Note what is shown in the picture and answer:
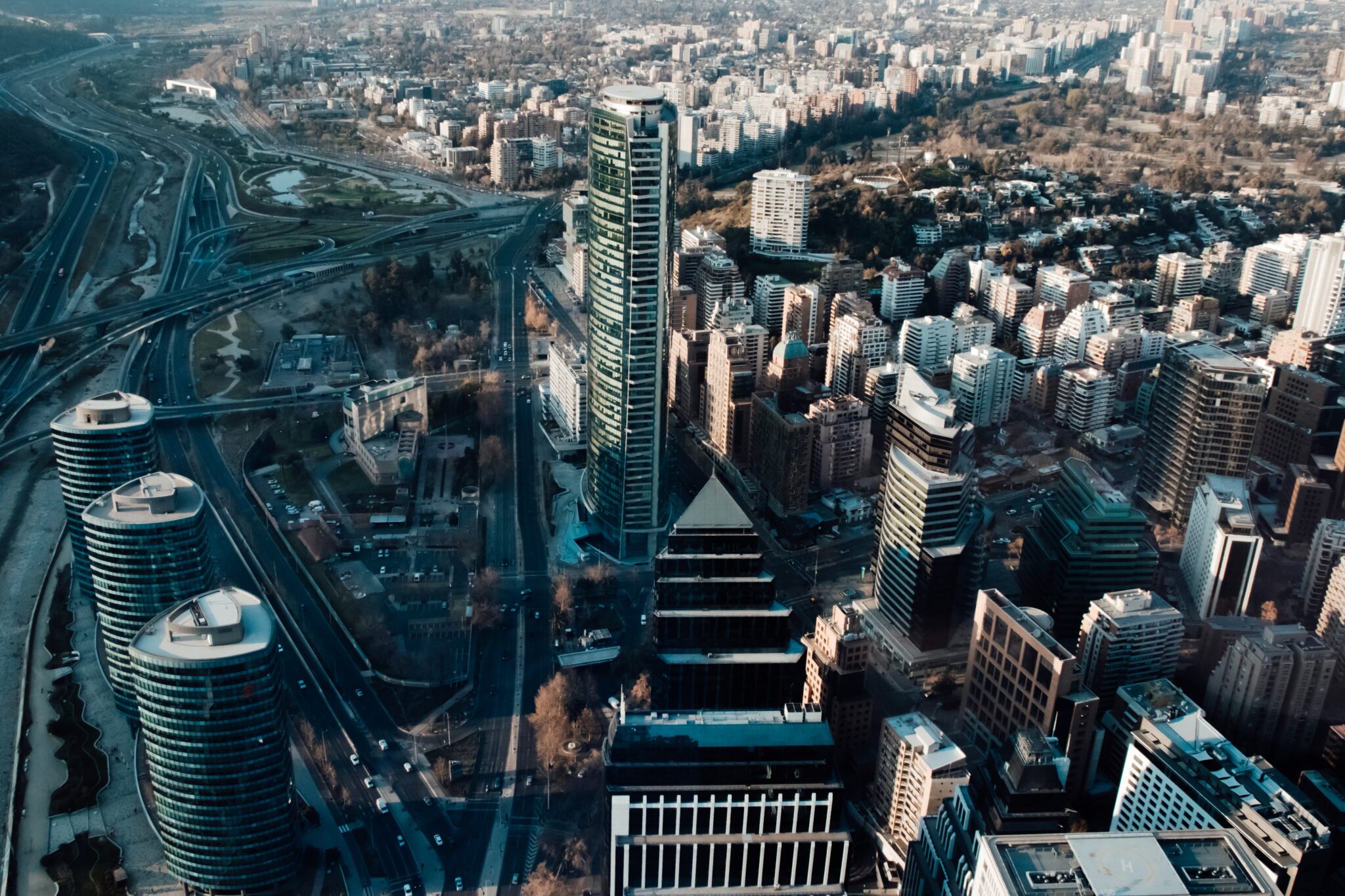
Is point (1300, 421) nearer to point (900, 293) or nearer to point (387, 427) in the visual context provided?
point (900, 293)

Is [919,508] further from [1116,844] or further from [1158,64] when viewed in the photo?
[1158,64]

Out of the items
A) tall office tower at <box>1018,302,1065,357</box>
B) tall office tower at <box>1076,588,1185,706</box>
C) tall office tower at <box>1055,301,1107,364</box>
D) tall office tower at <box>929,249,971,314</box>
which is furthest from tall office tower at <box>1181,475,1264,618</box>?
tall office tower at <box>929,249,971,314</box>

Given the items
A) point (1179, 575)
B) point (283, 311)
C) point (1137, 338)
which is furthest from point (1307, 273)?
point (283, 311)

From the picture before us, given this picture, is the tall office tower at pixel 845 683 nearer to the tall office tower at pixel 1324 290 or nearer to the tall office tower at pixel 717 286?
the tall office tower at pixel 717 286

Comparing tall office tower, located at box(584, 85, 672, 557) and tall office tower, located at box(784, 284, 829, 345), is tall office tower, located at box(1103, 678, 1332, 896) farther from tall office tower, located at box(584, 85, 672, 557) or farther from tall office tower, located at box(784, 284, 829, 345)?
tall office tower, located at box(784, 284, 829, 345)

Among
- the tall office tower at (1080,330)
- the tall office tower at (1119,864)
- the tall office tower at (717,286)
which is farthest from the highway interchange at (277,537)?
the tall office tower at (1080,330)

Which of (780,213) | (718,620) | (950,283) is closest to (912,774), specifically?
(718,620)
